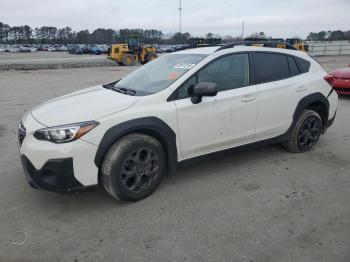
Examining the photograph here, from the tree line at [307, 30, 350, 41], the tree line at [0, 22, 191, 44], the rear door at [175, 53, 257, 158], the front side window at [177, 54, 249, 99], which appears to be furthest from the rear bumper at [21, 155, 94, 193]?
the tree line at [0, 22, 191, 44]

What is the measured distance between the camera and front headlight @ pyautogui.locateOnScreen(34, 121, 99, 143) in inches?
128

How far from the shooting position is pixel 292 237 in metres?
3.09

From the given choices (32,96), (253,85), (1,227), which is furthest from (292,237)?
(32,96)

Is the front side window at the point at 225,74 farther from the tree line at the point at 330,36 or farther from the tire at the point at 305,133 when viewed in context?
the tree line at the point at 330,36

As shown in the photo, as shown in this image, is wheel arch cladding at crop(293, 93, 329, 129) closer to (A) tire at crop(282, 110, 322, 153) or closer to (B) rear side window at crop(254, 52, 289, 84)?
(A) tire at crop(282, 110, 322, 153)

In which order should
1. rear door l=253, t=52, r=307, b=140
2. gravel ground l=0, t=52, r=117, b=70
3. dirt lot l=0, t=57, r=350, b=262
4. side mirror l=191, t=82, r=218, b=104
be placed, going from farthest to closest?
gravel ground l=0, t=52, r=117, b=70, rear door l=253, t=52, r=307, b=140, side mirror l=191, t=82, r=218, b=104, dirt lot l=0, t=57, r=350, b=262

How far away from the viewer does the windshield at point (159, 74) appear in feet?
13.2

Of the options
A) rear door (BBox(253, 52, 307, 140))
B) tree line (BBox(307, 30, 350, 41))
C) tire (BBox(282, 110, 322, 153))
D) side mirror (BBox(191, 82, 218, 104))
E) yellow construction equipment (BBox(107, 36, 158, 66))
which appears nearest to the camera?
side mirror (BBox(191, 82, 218, 104))

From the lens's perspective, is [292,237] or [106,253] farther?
[292,237]

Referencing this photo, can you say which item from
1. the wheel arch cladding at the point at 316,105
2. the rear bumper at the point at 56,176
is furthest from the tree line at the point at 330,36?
the rear bumper at the point at 56,176

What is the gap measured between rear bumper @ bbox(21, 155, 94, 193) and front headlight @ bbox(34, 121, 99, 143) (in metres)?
0.20

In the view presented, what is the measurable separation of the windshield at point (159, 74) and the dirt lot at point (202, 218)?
1126mm

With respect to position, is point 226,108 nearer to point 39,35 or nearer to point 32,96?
point 32,96

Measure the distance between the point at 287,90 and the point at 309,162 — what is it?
1074mm
